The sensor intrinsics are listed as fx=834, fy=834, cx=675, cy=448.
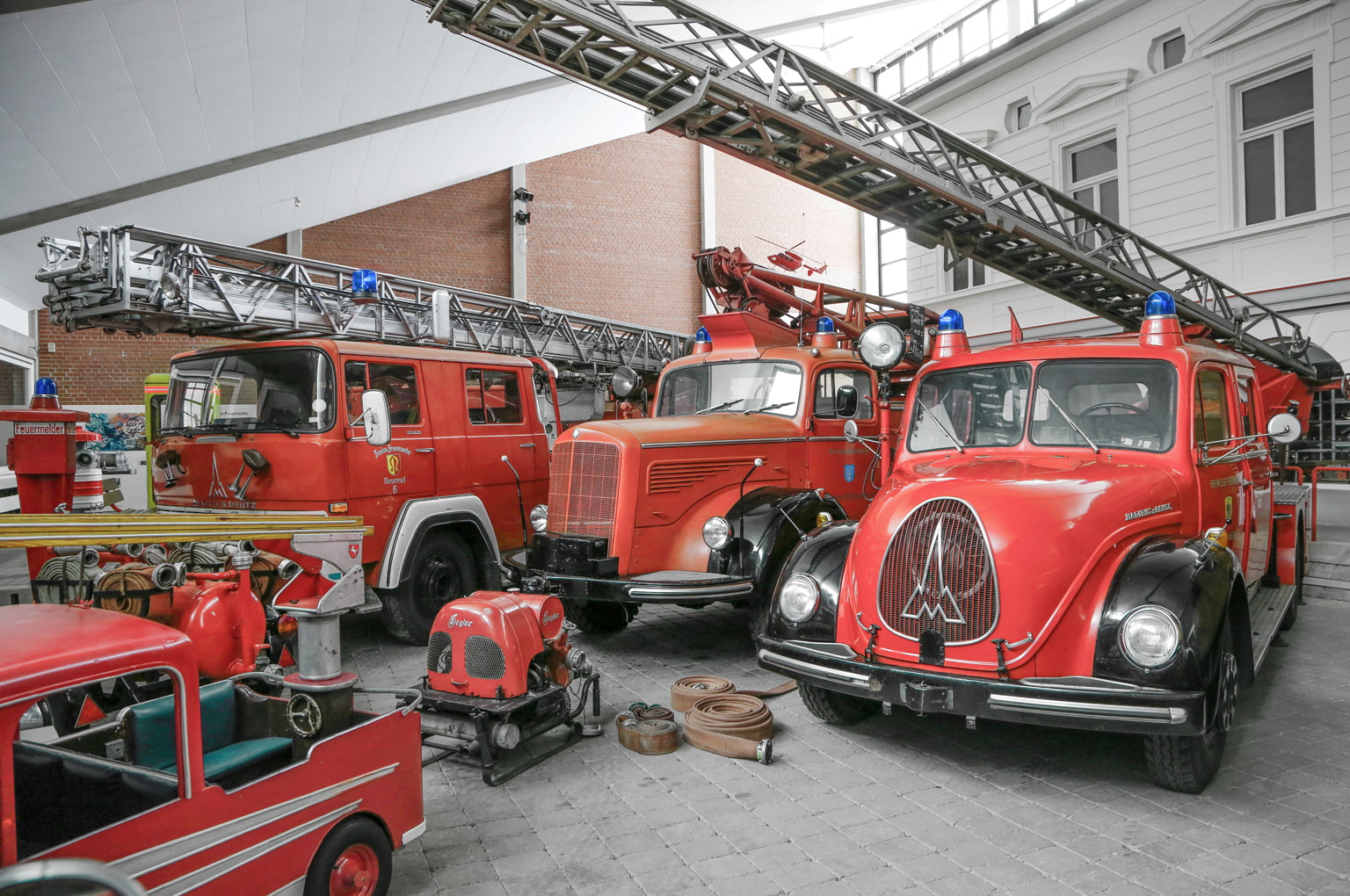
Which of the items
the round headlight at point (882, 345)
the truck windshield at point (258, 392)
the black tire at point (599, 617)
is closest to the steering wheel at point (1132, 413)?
the round headlight at point (882, 345)

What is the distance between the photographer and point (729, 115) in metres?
6.54

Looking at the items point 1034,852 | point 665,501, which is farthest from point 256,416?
point 1034,852

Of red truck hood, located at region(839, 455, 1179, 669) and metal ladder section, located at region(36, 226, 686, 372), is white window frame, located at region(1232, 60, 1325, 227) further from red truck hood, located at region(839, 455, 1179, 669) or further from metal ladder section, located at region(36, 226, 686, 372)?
metal ladder section, located at region(36, 226, 686, 372)

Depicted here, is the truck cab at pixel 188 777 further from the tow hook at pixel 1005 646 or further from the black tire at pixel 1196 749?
the black tire at pixel 1196 749

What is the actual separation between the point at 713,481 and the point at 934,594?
240 cm

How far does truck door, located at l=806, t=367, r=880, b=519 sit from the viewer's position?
641cm

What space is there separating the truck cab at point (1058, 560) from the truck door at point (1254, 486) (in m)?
0.05

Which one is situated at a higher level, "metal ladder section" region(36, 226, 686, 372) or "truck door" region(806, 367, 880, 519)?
"metal ladder section" region(36, 226, 686, 372)

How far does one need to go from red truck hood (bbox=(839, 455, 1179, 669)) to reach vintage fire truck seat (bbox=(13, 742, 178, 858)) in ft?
9.24

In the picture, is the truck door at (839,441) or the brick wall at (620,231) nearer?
the truck door at (839,441)

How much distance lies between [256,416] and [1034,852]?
5.46 meters

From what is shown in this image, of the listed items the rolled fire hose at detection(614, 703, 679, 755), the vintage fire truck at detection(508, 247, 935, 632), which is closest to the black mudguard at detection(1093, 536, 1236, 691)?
the rolled fire hose at detection(614, 703, 679, 755)

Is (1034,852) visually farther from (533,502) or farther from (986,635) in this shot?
(533,502)

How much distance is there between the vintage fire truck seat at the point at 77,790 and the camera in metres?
2.35
